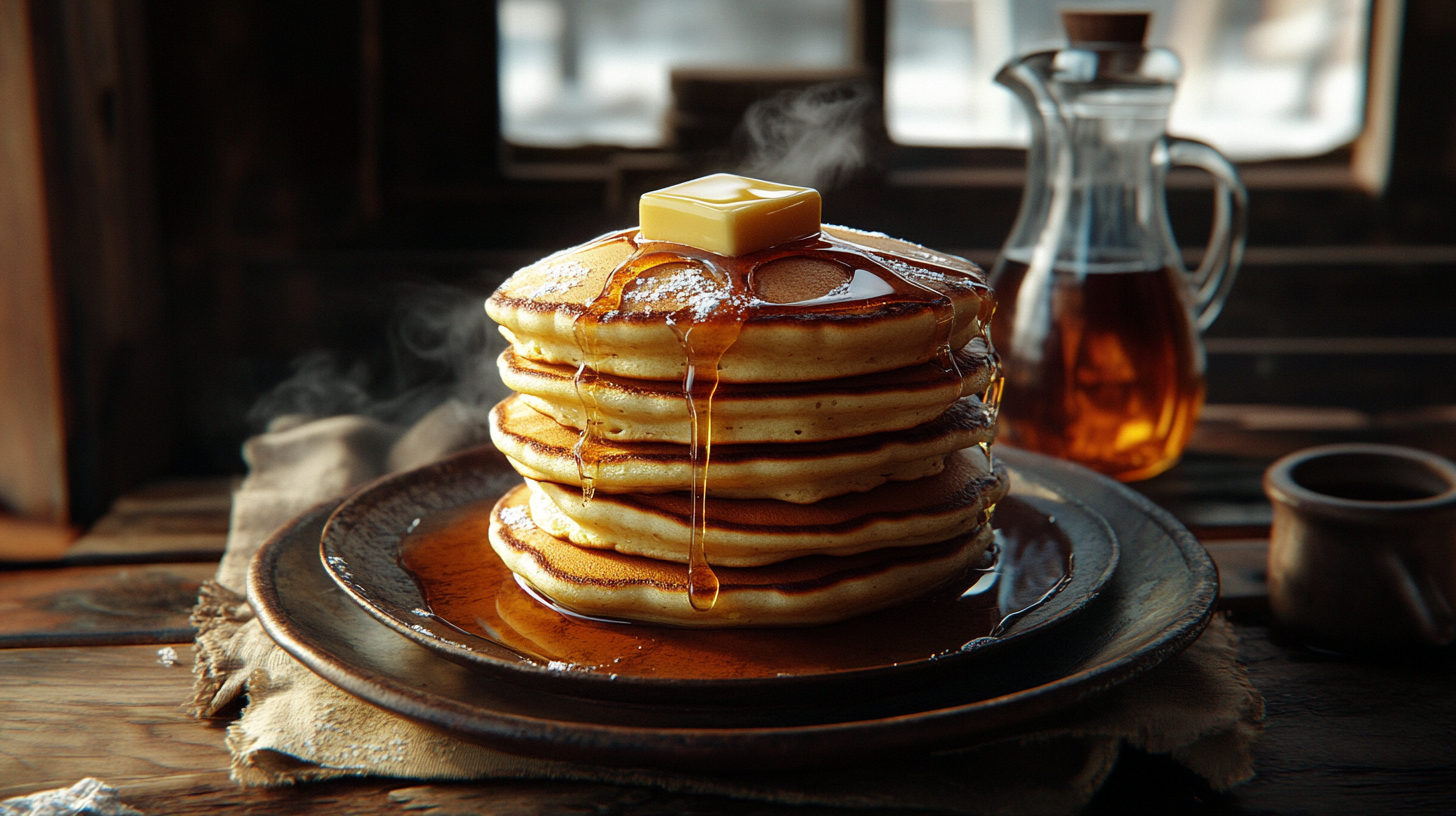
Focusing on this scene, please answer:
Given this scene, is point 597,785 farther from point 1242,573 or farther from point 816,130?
point 816,130

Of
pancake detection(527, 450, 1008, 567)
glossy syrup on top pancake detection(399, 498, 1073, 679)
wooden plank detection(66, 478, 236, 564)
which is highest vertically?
pancake detection(527, 450, 1008, 567)

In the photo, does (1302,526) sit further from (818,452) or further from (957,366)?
(818,452)

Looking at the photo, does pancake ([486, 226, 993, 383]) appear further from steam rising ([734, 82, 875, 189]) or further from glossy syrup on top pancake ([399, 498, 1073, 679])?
steam rising ([734, 82, 875, 189])

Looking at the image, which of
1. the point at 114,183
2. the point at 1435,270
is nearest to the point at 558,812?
the point at 114,183

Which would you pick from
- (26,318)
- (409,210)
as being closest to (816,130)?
(409,210)

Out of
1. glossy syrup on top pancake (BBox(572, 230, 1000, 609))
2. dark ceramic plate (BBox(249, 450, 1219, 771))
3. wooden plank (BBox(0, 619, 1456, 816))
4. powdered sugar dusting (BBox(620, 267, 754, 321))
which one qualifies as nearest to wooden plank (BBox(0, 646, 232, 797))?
wooden plank (BBox(0, 619, 1456, 816))

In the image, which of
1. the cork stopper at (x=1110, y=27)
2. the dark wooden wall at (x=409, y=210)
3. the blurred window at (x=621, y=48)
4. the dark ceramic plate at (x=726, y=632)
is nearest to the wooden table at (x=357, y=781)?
the dark ceramic plate at (x=726, y=632)
